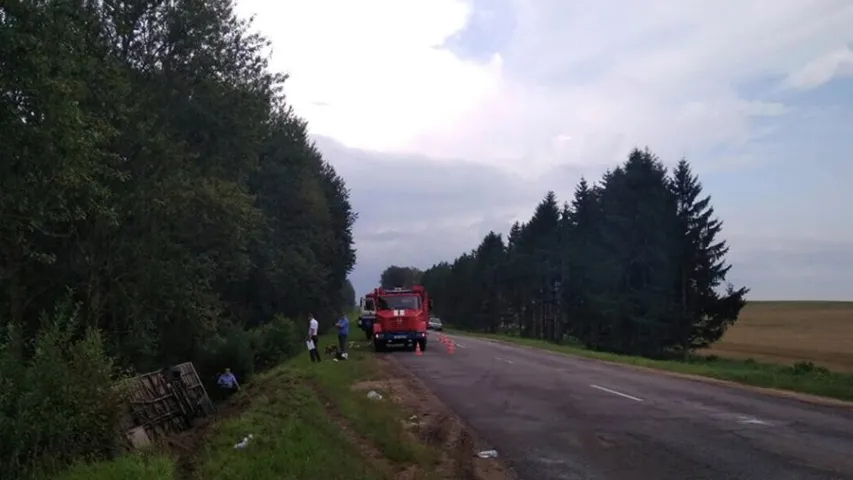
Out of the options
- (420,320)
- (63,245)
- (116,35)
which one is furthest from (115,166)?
(420,320)

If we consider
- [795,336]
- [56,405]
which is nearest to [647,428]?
[56,405]

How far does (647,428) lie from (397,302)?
25164mm

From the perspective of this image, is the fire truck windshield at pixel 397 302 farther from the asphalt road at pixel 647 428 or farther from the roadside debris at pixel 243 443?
the roadside debris at pixel 243 443

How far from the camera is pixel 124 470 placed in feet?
29.3

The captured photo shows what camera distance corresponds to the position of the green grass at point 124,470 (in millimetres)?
8711

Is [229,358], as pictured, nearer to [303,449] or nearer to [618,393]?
[618,393]

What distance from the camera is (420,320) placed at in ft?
127

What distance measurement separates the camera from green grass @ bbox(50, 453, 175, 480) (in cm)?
871

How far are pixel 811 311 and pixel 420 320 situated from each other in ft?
288

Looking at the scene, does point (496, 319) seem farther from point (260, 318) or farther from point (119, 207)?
point (119, 207)

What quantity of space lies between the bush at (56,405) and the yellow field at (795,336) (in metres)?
34.6

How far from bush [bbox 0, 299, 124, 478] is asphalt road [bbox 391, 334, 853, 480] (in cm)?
538

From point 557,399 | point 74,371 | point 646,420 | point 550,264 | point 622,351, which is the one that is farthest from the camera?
point 550,264

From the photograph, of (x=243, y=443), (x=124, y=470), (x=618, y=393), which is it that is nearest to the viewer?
(x=124, y=470)
